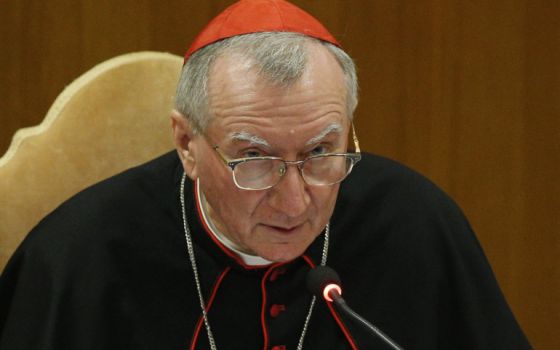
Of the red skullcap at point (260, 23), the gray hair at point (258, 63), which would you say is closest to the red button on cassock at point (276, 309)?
the gray hair at point (258, 63)

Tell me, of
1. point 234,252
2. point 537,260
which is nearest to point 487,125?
point 537,260

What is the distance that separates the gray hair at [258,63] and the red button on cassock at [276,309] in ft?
1.54

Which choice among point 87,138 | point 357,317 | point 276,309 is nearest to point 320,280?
point 357,317

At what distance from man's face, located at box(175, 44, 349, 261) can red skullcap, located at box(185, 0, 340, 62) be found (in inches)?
2.9

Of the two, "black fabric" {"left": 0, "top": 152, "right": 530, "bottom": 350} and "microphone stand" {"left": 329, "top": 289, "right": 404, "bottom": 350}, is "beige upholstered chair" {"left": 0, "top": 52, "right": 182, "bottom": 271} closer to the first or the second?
"black fabric" {"left": 0, "top": 152, "right": 530, "bottom": 350}

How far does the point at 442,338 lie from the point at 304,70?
0.82 m

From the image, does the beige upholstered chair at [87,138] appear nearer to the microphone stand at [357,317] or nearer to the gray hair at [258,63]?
the gray hair at [258,63]

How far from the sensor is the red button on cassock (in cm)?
219

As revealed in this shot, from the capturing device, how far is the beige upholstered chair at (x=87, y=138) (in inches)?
89.3

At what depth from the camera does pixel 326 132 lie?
1927mm

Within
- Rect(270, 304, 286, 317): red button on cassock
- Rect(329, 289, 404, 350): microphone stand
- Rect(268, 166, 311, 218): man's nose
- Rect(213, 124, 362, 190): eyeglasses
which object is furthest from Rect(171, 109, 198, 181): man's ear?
Rect(329, 289, 404, 350): microphone stand

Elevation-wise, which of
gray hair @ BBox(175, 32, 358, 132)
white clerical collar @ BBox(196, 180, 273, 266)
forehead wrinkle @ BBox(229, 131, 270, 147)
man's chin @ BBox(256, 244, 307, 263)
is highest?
gray hair @ BBox(175, 32, 358, 132)

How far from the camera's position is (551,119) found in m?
3.29

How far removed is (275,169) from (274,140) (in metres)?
0.06
